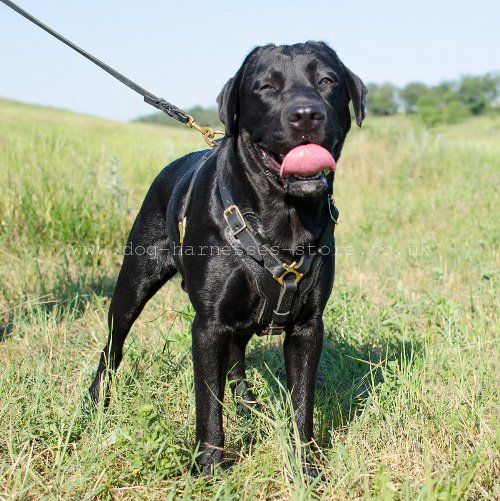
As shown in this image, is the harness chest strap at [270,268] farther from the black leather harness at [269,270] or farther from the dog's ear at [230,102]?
the dog's ear at [230,102]

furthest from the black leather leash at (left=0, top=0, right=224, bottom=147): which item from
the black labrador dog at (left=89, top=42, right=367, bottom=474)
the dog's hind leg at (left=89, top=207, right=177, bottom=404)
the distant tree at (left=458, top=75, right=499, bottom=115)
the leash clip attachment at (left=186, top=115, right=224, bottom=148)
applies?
the distant tree at (left=458, top=75, right=499, bottom=115)

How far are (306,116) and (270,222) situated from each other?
493mm

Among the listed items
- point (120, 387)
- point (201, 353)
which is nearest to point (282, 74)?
point (201, 353)

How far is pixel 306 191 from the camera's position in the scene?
2.41m

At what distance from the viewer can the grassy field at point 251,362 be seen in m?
2.38

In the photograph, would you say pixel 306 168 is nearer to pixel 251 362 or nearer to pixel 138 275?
pixel 138 275

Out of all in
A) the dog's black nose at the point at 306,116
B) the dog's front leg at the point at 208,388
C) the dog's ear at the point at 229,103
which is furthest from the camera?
the dog's ear at the point at 229,103

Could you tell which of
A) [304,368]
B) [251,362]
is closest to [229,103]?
[304,368]

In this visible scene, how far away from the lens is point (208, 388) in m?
2.54

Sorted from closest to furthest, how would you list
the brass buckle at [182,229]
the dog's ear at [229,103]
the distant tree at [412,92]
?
the dog's ear at [229,103], the brass buckle at [182,229], the distant tree at [412,92]

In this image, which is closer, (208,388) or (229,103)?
(208,388)

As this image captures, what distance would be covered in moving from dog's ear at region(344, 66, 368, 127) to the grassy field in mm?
1196

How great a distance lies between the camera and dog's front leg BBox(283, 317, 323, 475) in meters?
2.66

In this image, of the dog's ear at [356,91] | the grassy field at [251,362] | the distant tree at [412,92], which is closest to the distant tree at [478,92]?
the distant tree at [412,92]
